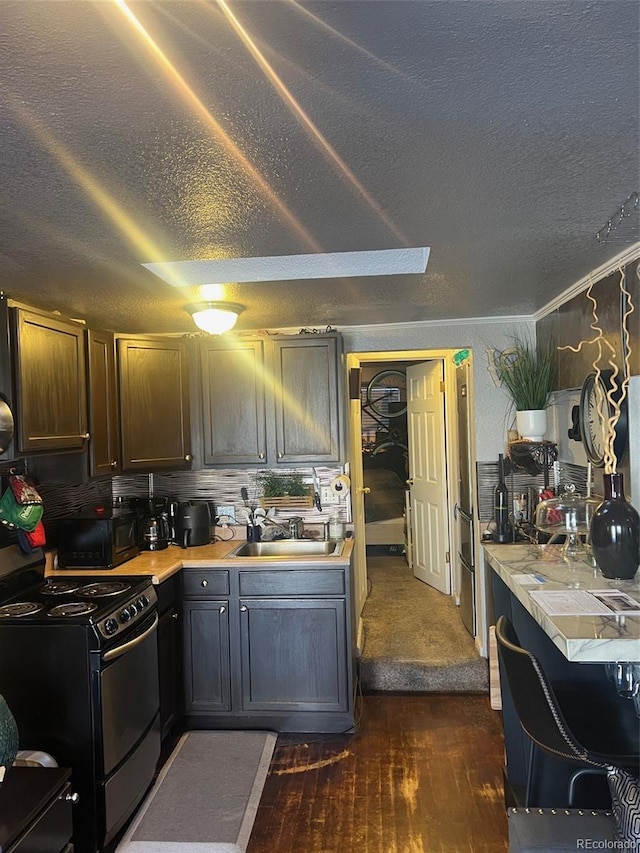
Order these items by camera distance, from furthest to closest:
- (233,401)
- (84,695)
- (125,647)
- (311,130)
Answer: (233,401) → (125,647) → (84,695) → (311,130)

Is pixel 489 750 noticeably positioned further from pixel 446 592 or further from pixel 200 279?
pixel 200 279

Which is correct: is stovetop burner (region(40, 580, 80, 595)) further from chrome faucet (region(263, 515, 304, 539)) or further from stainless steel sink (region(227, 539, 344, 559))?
chrome faucet (region(263, 515, 304, 539))

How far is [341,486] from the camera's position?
3773 millimetres

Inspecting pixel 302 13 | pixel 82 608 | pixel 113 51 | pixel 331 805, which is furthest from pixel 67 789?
pixel 302 13

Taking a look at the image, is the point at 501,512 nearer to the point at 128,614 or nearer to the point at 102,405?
the point at 128,614

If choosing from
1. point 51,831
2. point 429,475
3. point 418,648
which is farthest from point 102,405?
point 429,475

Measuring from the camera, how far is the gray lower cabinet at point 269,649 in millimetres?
3131

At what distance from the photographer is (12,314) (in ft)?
7.88

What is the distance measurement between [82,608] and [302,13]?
2283mm

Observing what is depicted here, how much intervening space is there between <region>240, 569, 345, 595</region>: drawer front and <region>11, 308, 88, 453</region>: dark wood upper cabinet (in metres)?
1.15

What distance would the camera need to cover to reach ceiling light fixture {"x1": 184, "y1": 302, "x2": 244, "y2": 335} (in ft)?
9.54

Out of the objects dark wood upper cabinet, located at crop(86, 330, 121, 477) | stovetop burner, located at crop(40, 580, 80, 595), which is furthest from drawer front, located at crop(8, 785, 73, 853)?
dark wood upper cabinet, located at crop(86, 330, 121, 477)

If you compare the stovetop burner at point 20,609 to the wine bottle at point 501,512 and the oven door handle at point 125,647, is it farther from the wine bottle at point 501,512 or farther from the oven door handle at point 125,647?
Answer: the wine bottle at point 501,512

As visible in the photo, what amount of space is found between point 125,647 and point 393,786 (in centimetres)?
137
